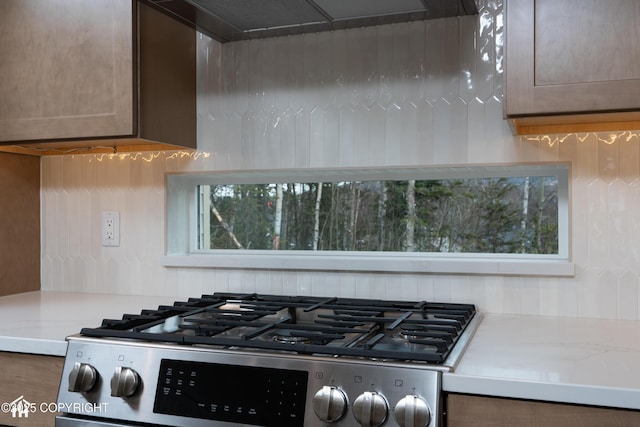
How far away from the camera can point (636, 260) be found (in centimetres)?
171

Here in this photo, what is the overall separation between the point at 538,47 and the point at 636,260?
660 millimetres

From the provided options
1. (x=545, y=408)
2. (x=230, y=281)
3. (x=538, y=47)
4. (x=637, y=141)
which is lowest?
(x=545, y=408)

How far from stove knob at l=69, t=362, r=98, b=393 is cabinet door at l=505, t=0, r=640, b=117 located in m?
1.10

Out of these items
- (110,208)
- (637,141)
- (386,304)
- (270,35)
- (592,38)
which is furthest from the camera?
(110,208)

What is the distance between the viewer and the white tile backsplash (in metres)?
1.74

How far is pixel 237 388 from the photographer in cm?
127

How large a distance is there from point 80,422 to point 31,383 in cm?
21

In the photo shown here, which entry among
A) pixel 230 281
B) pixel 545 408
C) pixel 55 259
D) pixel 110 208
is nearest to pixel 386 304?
pixel 230 281

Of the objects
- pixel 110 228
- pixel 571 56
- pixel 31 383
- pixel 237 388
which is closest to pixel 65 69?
pixel 110 228

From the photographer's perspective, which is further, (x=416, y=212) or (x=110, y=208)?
(x=110, y=208)

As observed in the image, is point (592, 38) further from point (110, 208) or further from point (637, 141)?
point (110, 208)

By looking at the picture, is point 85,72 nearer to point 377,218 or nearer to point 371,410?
point 377,218

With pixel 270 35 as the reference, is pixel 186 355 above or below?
below

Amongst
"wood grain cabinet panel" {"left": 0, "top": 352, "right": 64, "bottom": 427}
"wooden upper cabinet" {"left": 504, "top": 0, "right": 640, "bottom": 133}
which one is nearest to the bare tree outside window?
"wooden upper cabinet" {"left": 504, "top": 0, "right": 640, "bottom": 133}
